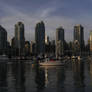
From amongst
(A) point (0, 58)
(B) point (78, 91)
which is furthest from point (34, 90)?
(A) point (0, 58)

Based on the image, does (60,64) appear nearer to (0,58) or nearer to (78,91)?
(78,91)

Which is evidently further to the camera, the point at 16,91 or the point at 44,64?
the point at 44,64

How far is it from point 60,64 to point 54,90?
156ft

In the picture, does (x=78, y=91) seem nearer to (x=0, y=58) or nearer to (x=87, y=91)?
(x=87, y=91)

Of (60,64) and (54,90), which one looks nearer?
(54,90)

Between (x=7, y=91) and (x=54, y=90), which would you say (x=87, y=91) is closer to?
(x=54, y=90)

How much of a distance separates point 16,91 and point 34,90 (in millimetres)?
1710

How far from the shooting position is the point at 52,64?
219 ft

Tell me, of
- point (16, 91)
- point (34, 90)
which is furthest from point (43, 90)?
point (16, 91)

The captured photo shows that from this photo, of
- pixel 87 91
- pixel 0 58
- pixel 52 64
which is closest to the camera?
pixel 87 91

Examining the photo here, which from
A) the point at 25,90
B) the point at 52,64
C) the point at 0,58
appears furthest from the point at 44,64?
the point at 0,58

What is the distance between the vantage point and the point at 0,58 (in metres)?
160

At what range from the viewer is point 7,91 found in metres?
19.5

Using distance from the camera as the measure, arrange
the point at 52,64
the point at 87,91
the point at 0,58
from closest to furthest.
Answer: the point at 87,91, the point at 52,64, the point at 0,58
